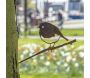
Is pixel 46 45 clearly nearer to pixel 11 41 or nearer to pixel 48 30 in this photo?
pixel 48 30

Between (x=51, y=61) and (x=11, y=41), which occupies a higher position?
(x=11, y=41)

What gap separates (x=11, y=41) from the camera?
162cm

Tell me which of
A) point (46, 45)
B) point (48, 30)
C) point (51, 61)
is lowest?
point (51, 61)

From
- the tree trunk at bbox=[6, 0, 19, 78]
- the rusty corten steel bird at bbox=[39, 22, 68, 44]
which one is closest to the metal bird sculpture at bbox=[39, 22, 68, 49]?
the rusty corten steel bird at bbox=[39, 22, 68, 44]

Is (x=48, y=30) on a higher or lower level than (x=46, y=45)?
higher

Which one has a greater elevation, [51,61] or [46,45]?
[46,45]

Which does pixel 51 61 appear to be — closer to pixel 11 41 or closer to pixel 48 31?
pixel 48 31

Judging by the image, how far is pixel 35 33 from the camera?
1712 millimetres

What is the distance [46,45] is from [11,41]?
25cm

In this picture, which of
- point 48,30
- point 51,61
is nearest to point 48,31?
point 48,30

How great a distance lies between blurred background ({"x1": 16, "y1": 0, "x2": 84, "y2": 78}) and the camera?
1691 mm

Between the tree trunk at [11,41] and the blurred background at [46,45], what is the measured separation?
73mm

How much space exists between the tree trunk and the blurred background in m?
0.07

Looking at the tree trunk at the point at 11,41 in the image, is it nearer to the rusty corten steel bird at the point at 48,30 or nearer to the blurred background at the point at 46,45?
the blurred background at the point at 46,45
